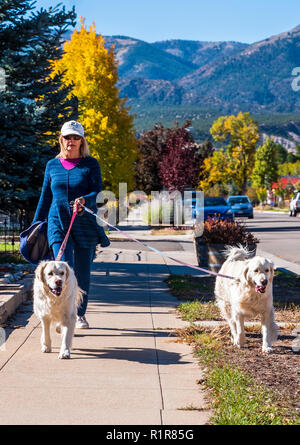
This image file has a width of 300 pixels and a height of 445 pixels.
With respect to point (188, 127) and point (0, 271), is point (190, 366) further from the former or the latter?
point (188, 127)

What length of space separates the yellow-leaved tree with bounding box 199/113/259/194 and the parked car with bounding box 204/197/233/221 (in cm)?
3783

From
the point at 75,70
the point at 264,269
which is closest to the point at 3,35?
the point at 264,269

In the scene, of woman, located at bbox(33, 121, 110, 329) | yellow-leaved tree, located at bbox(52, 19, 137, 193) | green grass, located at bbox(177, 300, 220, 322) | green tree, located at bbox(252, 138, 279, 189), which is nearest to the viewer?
woman, located at bbox(33, 121, 110, 329)

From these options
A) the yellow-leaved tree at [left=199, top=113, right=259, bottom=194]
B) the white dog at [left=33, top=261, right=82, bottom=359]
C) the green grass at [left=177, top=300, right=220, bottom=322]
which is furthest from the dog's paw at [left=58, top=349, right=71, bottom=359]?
the yellow-leaved tree at [left=199, top=113, right=259, bottom=194]

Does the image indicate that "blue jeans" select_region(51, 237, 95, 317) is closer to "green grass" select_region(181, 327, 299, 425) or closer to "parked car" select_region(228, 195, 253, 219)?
"green grass" select_region(181, 327, 299, 425)

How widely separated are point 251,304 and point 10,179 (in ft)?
19.6

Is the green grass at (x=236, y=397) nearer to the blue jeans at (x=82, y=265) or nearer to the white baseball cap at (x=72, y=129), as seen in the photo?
the blue jeans at (x=82, y=265)

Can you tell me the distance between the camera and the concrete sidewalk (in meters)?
4.20

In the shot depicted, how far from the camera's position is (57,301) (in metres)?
5.88

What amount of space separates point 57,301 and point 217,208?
22786mm

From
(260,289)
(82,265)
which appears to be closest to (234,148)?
(82,265)

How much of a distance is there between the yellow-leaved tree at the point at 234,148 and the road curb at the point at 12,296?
2359 inches

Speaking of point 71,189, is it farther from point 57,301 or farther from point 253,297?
point 253,297

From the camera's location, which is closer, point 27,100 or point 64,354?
point 64,354
